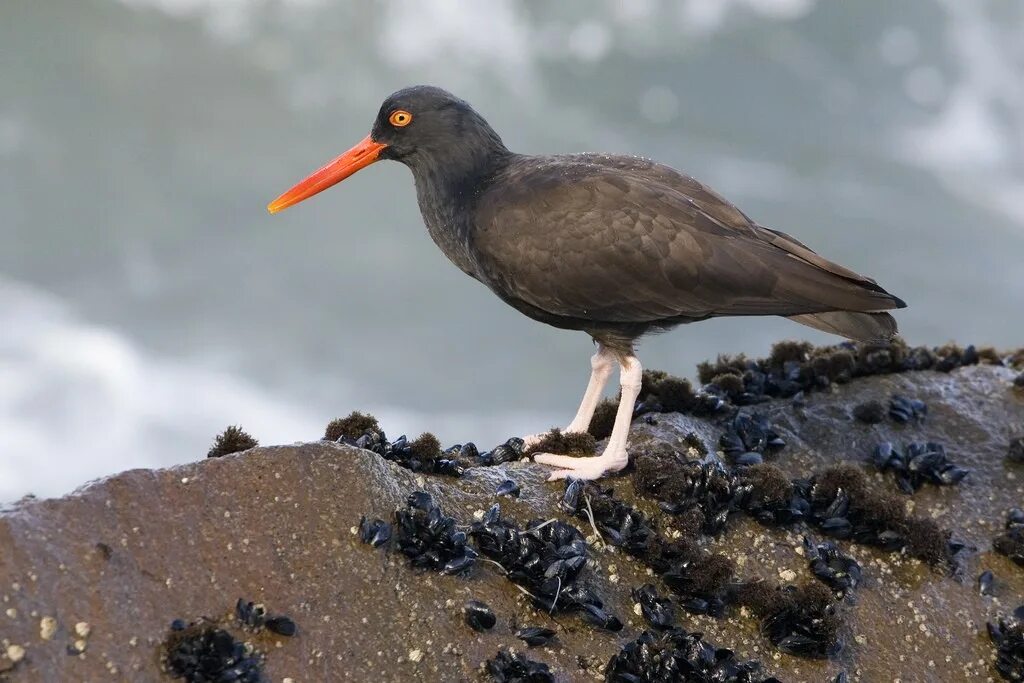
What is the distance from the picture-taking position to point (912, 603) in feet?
17.0

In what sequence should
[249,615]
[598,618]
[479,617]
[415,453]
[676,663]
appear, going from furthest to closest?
[415,453] < [598,618] < [676,663] < [479,617] < [249,615]

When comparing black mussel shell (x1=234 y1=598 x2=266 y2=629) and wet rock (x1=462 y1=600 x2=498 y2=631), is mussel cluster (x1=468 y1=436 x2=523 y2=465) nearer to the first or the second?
wet rock (x1=462 y1=600 x2=498 y2=631)

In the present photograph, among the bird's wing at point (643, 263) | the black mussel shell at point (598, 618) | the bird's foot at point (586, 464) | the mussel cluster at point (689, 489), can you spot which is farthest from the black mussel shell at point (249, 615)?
the bird's wing at point (643, 263)

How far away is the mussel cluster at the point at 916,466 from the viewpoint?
5938mm

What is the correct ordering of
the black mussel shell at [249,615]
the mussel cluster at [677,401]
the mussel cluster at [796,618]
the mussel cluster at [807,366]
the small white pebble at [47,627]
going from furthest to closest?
1. the mussel cluster at [807,366]
2. the mussel cluster at [677,401]
3. the mussel cluster at [796,618]
4. the black mussel shell at [249,615]
5. the small white pebble at [47,627]

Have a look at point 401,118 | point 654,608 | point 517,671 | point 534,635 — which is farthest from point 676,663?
point 401,118

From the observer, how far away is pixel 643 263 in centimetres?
562

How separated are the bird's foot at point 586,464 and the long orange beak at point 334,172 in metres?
2.14

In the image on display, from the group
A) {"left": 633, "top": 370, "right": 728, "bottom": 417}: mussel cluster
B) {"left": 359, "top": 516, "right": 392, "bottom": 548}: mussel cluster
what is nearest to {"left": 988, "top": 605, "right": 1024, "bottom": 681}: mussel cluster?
{"left": 633, "top": 370, "right": 728, "bottom": 417}: mussel cluster

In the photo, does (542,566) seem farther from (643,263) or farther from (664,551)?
(643,263)

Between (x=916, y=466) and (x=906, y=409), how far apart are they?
0.57 m

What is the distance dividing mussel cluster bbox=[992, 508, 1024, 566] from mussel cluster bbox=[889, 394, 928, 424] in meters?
0.92

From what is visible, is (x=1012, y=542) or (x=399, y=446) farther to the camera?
(x=1012, y=542)

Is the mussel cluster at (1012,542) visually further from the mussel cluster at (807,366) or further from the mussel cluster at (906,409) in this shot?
the mussel cluster at (807,366)
